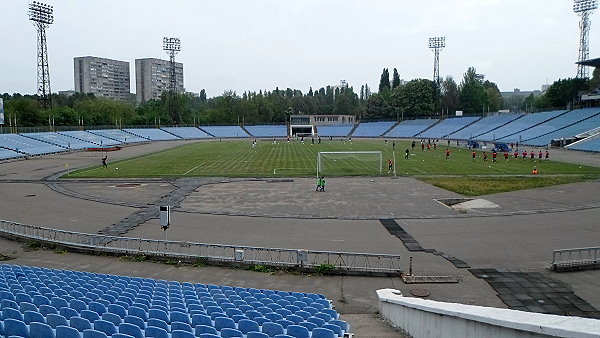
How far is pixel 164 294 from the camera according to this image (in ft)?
38.3

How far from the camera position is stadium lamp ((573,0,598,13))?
9069 cm

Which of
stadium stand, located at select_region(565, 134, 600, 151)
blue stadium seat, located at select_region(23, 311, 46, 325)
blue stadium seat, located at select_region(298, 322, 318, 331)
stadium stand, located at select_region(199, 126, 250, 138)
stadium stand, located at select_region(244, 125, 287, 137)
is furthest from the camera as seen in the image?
stadium stand, located at select_region(244, 125, 287, 137)

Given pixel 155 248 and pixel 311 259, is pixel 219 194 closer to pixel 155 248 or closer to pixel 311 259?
pixel 155 248

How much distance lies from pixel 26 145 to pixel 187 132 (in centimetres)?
5308

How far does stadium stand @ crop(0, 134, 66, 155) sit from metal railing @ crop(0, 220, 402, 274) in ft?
187

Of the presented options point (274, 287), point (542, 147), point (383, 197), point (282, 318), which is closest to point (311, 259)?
point (274, 287)

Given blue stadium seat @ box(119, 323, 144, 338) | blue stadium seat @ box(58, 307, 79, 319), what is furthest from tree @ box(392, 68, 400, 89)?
blue stadium seat @ box(119, 323, 144, 338)

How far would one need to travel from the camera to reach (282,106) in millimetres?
162500

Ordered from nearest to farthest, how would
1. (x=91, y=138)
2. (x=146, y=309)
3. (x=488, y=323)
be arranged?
(x=488, y=323) → (x=146, y=309) → (x=91, y=138)

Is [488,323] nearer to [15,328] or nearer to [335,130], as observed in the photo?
[15,328]

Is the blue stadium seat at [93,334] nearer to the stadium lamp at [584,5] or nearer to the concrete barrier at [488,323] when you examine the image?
the concrete barrier at [488,323]

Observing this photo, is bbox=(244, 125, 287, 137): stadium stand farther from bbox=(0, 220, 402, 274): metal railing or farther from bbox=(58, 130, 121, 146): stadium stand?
bbox=(0, 220, 402, 274): metal railing

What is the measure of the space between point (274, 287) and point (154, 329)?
27.4ft

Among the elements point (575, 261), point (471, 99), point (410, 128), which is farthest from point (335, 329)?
point (471, 99)
